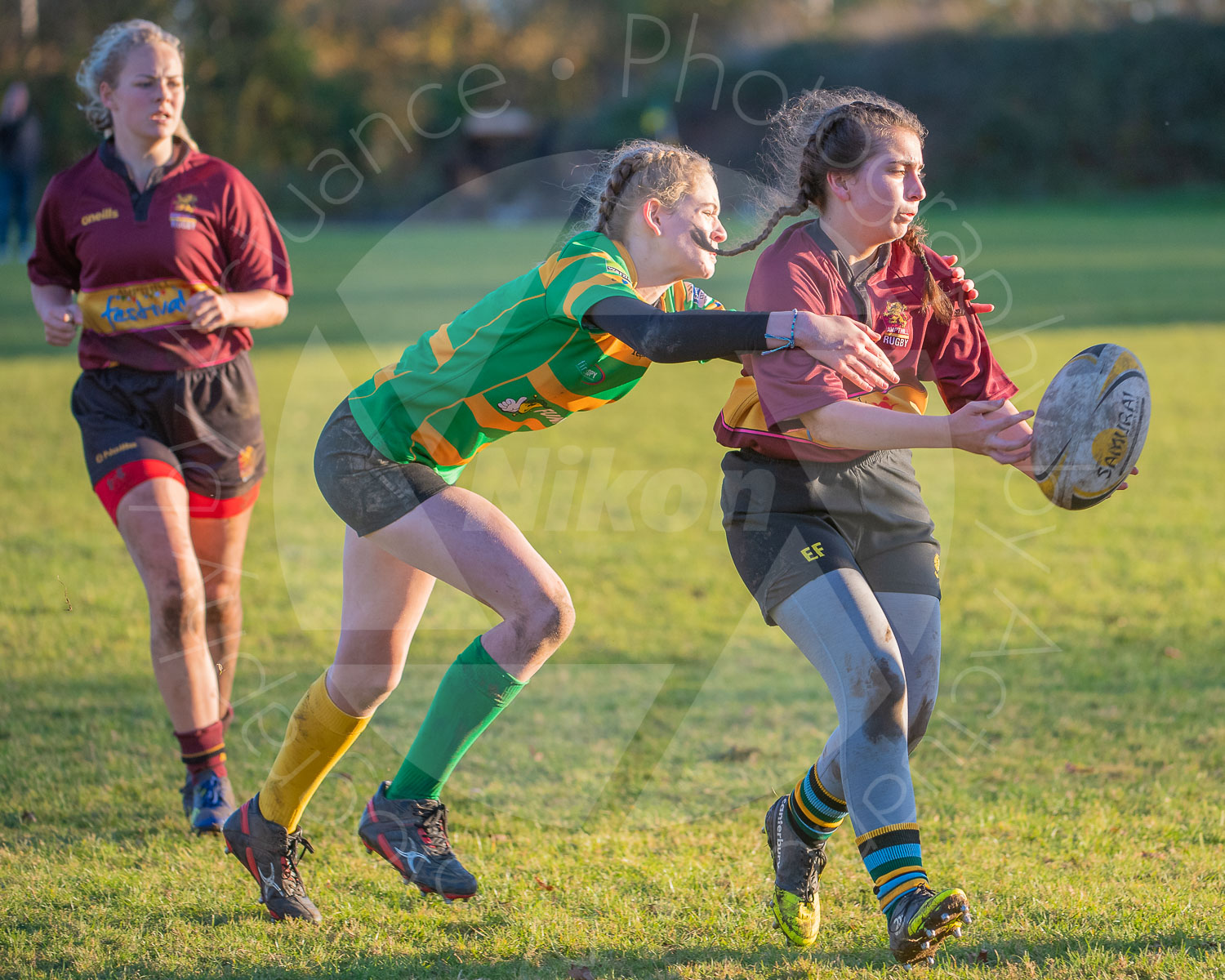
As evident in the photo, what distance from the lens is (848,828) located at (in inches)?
145

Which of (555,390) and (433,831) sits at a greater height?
(555,390)

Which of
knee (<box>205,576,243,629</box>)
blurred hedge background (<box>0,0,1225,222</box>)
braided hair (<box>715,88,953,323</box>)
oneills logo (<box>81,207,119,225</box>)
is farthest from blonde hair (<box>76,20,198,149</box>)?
blurred hedge background (<box>0,0,1225,222</box>)

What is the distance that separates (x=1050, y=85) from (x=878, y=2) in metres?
13.7

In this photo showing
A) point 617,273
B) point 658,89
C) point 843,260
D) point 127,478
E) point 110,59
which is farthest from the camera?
point 658,89

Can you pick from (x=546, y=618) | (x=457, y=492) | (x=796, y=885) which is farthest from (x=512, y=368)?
(x=796, y=885)

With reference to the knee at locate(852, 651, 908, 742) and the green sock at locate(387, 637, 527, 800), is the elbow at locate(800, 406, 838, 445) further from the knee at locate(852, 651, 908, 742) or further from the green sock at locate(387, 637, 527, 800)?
the green sock at locate(387, 637, 527, 800)

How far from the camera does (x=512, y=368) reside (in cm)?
283

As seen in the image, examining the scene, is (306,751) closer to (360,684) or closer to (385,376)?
(360,684)

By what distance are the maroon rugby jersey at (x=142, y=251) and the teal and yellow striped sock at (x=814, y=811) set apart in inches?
91.0

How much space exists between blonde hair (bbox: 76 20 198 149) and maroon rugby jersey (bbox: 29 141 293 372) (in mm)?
128

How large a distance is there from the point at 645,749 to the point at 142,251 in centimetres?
237

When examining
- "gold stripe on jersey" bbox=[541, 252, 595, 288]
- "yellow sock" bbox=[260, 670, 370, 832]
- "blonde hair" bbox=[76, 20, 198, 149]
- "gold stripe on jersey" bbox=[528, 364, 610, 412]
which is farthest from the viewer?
"blonde hair" bbox=[76, 20, 198, 149]

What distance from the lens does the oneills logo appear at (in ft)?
12.6

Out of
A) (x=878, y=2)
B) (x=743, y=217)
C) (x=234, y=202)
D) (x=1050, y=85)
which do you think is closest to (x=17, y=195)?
(x=234, y=202)
